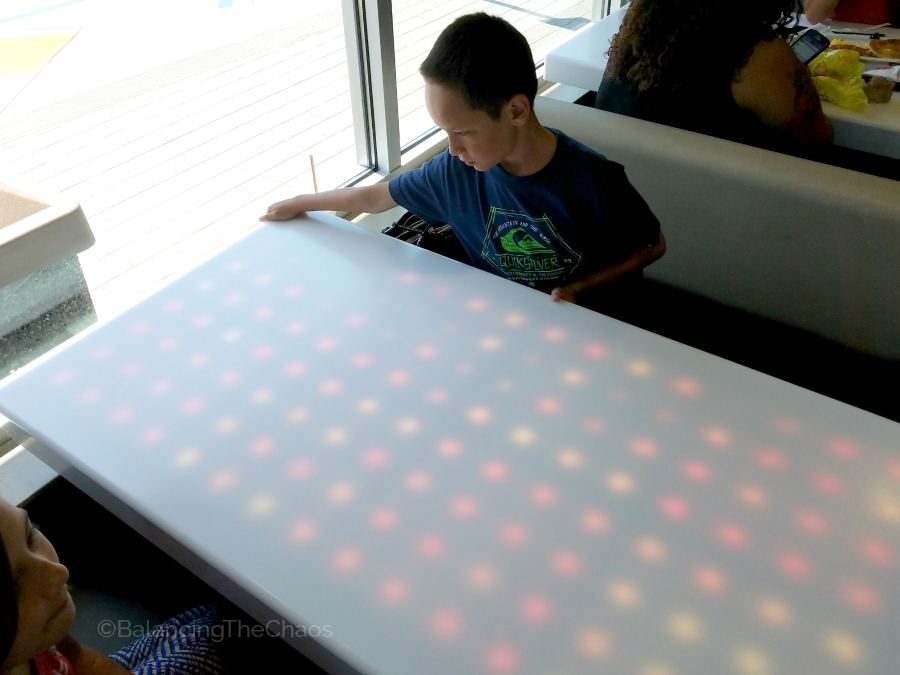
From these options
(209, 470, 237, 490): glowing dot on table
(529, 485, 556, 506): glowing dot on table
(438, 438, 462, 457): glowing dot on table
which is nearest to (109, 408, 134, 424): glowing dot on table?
(209, 470, 237, 490): glowing dot on table

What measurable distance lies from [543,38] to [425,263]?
2.24 metres

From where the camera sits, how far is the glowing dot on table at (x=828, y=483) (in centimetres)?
76

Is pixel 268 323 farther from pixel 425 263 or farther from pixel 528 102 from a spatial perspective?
pixel 528 102

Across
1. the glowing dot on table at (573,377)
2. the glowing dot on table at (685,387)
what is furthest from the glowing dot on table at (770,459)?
the glowing dot on table at (573,377)

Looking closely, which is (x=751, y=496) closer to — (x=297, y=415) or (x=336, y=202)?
(x=297, y=415)

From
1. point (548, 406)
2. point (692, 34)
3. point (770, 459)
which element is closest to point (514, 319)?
point (548, 406)

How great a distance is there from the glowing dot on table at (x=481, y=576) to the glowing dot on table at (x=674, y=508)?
7.9 inches

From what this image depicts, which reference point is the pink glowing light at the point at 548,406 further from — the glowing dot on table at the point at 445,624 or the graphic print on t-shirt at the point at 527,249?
the graphic print on t-shirt at the point at 527,249

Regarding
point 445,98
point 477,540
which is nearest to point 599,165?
point 445,98

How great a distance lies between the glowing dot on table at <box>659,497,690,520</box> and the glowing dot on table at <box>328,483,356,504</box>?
339 millimetres

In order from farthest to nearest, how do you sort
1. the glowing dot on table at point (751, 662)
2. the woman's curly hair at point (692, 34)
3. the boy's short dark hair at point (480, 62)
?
the woman's curly hair at point (692, 34) → the boy's short dark hair at point (480, 62) → the glowing dot on table at point (751, 662)

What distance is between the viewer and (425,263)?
3.72 feet

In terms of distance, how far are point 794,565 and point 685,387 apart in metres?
0.26

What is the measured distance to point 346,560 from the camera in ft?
2.31
